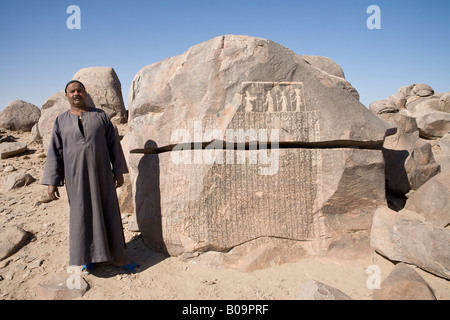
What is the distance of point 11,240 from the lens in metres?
3.20

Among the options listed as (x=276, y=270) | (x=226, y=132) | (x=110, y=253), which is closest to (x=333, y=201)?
(x=276, y=270)

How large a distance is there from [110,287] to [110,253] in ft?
1.03

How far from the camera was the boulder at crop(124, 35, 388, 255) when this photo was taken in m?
3.03

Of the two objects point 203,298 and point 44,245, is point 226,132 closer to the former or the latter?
point 203,298

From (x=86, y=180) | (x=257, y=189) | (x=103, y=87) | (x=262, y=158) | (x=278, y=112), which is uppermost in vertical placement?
(x=103, y=87)

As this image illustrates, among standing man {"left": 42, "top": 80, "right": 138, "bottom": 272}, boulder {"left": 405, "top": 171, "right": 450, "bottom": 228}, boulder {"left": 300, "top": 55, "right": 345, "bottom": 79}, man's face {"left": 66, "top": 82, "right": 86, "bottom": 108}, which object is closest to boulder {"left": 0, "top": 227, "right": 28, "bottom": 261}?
standing man {"left": 42, "top": 80, "right": 138, "bottom": 272}

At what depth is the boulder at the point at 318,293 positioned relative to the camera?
7.30 ft

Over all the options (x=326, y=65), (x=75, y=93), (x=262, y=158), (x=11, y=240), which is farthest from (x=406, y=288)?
(x=326, y=65)

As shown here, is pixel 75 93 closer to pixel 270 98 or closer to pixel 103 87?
pixel 270 98

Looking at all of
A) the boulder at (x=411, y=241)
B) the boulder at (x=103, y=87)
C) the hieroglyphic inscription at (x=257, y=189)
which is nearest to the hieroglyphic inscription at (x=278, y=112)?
the hieroglyphic inscription at (x=257, y=189)

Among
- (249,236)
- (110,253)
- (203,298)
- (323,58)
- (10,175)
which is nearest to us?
(203,298)

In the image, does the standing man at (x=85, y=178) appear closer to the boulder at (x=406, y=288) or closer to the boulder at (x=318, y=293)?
the boulder at (x=318, y=293)

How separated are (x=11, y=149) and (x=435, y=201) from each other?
686cm

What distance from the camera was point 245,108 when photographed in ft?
9.99
